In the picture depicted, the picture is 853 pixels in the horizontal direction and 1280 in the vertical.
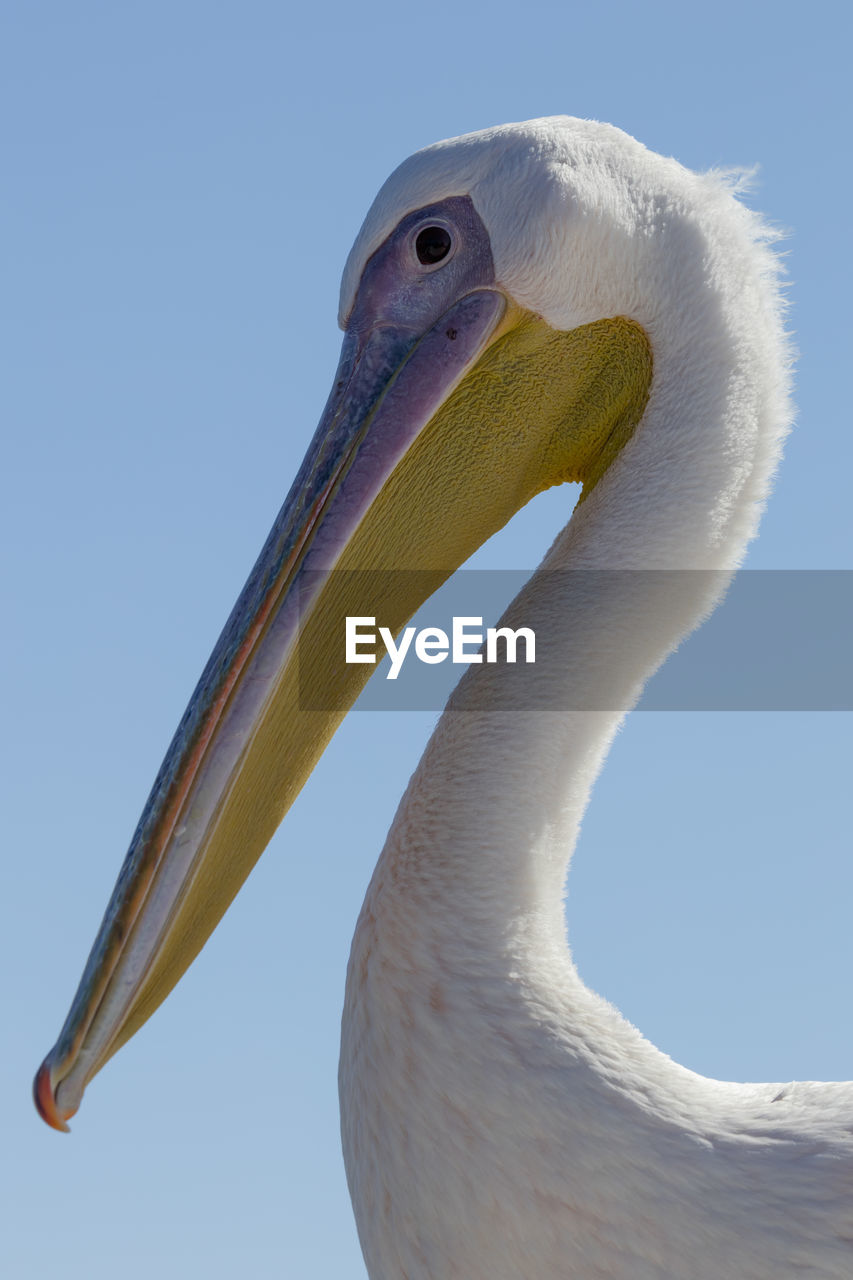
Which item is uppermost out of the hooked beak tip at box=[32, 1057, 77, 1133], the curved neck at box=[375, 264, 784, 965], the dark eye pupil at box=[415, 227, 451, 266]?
the dark eye pupil at box=[415, 227, 451, 266]

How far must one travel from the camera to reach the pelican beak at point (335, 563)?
8.09 feet

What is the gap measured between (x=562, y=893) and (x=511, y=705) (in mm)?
329

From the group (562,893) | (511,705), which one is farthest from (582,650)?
(562,893)

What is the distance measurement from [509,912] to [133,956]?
626 mm

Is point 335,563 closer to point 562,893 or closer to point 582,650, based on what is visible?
point 582,650

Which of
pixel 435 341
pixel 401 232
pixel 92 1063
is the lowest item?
pixel 92 1063

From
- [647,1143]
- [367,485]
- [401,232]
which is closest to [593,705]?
[367,485]

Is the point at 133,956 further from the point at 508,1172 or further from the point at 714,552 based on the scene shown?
the point at 714,552

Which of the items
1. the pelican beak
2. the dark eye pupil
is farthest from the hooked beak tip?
the dark eye pupil

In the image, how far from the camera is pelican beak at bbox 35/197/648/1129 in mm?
2467

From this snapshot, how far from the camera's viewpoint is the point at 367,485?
8.71 feet

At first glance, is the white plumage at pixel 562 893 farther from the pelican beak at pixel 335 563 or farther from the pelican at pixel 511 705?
the pelican beak at pixel 335 563

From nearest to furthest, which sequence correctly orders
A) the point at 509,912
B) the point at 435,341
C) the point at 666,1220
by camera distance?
the point at 666,1220
the point at 509,912
the point at 435,341

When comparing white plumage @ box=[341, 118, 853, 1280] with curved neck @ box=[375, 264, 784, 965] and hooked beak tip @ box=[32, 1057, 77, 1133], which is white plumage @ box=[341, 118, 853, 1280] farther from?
hooked beak tip @ box=[32, 1057, 77, 1133]
